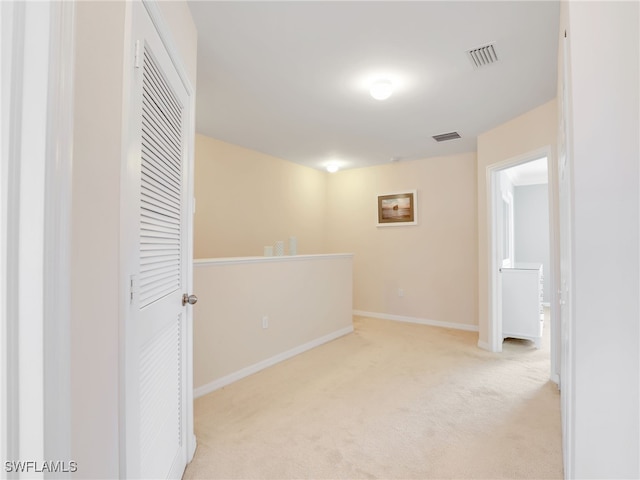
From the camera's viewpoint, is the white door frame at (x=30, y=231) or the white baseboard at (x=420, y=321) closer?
the white door frame at (x=30, y=231)

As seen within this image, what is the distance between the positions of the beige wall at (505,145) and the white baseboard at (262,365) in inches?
66.2

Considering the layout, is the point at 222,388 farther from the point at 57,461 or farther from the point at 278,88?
the point at 278,88

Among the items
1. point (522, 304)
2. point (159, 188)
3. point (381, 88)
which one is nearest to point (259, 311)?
point (159, 188)

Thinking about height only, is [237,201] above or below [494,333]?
above

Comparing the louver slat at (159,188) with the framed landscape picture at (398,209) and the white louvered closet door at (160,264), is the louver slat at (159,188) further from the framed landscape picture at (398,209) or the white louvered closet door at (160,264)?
the framed landscape picture at (398,209)

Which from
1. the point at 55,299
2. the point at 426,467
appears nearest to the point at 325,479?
the point at 426,467

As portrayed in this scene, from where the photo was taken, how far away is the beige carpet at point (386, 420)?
1.67 m

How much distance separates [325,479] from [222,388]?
4.25 feet

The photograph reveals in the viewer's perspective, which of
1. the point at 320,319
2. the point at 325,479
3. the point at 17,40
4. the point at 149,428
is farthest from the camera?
the point at 320,319

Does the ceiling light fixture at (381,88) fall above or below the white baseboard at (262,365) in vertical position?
above

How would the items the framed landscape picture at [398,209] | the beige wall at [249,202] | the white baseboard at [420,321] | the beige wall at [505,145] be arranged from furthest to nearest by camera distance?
1. the framed landscape picture at [398,209]
2. the white baseboard at [420,321]
3. the beige wall at [249,202]
4. the beige wall at [505,145]

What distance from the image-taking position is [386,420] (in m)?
2.11

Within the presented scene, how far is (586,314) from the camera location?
1073 mm

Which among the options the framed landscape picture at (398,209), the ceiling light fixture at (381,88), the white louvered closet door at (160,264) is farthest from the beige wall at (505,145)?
the white louvered closet door at (160,264)
